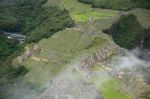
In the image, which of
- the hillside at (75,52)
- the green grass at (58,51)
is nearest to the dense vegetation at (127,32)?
the hillside at (75,52)

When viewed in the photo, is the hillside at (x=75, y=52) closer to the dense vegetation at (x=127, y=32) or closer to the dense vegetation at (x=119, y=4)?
the dense vegetation at (x=127, y=32)

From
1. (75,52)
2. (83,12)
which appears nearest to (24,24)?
(83,12)

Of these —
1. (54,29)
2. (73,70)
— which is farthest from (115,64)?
(54,29)

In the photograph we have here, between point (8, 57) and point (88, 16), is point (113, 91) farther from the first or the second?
point (88, 16)

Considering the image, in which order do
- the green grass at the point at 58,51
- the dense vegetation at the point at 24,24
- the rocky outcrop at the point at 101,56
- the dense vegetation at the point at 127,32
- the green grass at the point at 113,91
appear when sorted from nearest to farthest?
the green grass at the point at 113,91
the rocky outcrop at the point at 101,56
the green grass at the point at 58,51
the dense vegetation at the point at 24,24
the dense vegetation at the point at 127,32

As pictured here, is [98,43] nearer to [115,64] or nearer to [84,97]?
[115,64]

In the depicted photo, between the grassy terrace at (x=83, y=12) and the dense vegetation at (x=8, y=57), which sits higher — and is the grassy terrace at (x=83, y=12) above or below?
above

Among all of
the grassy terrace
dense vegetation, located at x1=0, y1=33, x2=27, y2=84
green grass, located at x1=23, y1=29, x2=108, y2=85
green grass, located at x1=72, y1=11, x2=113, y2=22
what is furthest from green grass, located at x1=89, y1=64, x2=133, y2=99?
the grassy terrace
